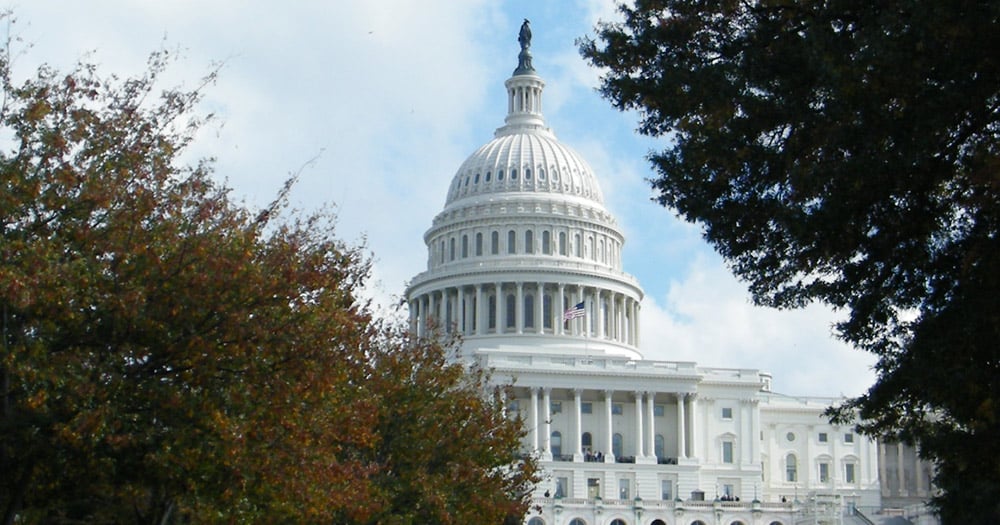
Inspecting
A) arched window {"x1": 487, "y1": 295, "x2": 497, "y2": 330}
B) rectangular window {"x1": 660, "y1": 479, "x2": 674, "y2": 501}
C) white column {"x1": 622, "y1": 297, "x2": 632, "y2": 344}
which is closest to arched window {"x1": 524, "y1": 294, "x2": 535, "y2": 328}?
arched window {"x1": 487, "y1": 295, "x2": 497, "y2": 330}

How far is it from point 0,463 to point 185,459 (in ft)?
12.1

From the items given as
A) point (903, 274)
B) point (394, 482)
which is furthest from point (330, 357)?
point (394, 482)

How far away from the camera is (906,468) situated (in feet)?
515

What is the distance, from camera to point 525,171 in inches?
6191

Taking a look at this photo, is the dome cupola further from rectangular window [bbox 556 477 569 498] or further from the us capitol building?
rectangular window [bbox 556 477 569 498]

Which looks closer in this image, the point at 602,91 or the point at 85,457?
the point at 85,457

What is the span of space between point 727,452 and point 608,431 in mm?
11420

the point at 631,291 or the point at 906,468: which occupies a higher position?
the point at 631,291

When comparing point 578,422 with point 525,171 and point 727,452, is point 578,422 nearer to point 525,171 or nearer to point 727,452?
point 727,452

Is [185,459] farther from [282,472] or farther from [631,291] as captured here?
[631,291]

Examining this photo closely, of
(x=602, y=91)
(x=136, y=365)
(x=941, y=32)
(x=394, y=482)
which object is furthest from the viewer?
(x=394, y=482)

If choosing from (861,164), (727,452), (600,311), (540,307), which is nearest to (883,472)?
(727,452)

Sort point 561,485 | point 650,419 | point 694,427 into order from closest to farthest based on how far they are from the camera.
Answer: point 561,485
point 650,419
point 694,427

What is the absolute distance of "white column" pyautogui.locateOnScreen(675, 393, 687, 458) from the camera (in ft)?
441
